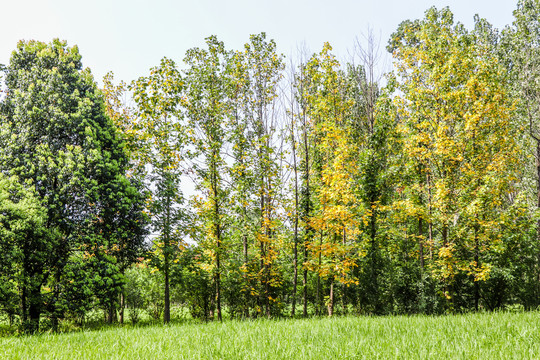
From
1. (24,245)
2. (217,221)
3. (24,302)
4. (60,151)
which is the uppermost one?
(60,151)

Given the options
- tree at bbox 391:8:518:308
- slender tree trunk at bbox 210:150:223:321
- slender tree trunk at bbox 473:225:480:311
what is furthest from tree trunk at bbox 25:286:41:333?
slender tree trunk at bbox 473:225:480:311

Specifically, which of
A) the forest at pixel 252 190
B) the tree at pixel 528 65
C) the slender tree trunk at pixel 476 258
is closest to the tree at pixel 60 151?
the forest at pixel 252 190

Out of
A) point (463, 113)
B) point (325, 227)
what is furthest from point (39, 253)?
point (463, 113)

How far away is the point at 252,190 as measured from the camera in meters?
11.9

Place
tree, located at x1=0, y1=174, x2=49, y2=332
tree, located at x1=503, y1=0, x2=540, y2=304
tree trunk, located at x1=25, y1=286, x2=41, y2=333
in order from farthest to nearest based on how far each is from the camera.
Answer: tree, located at x1=503, y1=0, x2=540, y2=304
tree trunk, located at x1=25, y1=286, x2=41, y2=333
tree, located at x1=0, y1=174, x2=49, y2=332

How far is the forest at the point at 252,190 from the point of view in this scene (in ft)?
30.2

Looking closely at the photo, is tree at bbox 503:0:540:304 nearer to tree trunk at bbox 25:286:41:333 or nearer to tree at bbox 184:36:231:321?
tree at bbox 184:36:231:321

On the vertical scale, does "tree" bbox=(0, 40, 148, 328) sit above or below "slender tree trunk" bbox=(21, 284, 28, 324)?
above

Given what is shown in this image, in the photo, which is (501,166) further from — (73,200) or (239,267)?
(73,200)

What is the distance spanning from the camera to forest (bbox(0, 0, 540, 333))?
30.2ft

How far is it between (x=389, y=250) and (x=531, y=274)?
5.75 m

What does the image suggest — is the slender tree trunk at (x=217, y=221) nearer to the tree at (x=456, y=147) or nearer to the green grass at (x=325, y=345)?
the green grass at (x=325, y=345)

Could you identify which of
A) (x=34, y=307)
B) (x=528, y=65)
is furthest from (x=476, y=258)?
(x=34, y=307)

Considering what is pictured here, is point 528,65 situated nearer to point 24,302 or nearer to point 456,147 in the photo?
point 456,147
